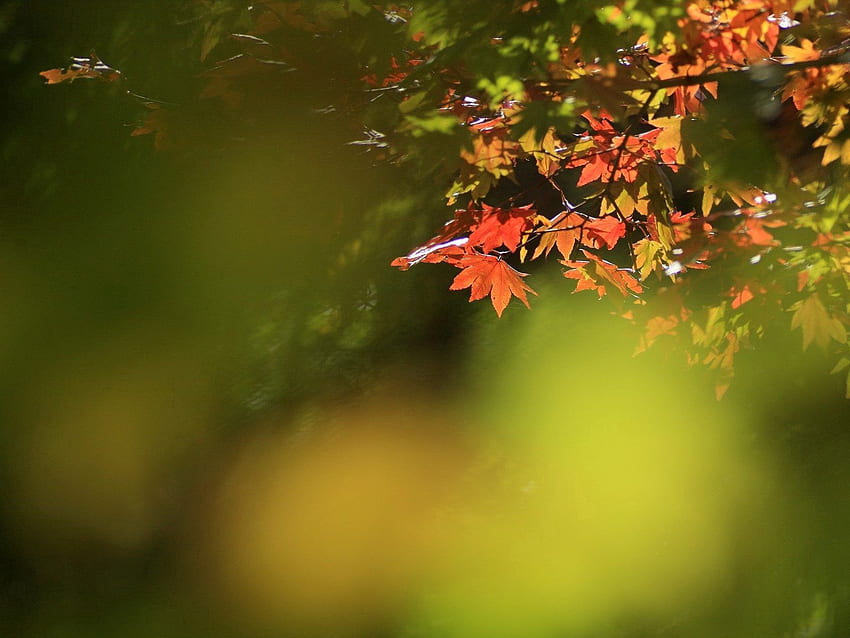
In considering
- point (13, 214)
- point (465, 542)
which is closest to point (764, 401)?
point (465, 542)

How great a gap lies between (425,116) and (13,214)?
12.2ft

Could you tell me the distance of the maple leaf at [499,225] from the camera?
7.68 feet

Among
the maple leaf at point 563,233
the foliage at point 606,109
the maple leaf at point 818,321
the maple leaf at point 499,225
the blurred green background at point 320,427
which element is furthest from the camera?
the blurred green background at point 320,427

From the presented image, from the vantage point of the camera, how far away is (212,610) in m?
3.73

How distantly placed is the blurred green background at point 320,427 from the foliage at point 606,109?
1.57 m

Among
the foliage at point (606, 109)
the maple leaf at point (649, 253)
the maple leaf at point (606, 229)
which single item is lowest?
the maple leaf at point (649, 253)

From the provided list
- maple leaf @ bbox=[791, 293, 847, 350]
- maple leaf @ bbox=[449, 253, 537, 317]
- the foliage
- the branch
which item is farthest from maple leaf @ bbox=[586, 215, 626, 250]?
the branch

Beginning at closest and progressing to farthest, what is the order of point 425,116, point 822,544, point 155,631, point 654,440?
point 425,116
point 155,631
point 822,544
point 654,440

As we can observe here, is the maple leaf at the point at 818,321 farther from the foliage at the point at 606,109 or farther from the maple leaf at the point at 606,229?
the maple leaf at the point at 606,229

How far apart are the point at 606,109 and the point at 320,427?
3034mm

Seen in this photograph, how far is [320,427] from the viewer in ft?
14.3

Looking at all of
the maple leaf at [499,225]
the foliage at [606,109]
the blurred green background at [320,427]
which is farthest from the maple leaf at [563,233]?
the blurred green background at [320,427]

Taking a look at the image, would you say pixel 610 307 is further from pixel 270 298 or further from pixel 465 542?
pixel 270 298

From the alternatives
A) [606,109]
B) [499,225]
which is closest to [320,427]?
[499,225]
